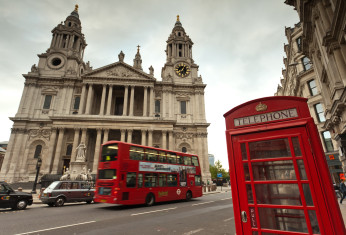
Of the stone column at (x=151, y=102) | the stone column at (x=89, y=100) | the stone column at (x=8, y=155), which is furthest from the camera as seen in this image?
the stone column at (x=151, y=102)

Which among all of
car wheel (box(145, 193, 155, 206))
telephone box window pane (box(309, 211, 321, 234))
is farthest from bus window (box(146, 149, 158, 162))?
telephone box window pane (box(309, 211, 321, 234))

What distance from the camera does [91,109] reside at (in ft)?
116

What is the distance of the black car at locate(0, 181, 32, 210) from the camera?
33.1ft

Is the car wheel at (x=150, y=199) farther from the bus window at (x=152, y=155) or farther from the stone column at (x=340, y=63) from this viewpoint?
the stone column at (x=340, y=63)

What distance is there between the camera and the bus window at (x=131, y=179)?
11547 millimetres

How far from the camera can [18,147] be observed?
30.3 metres

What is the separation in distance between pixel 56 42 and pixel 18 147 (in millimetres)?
22893

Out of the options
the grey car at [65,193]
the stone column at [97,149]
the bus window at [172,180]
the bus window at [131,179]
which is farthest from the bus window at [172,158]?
the stone column at [97,149]

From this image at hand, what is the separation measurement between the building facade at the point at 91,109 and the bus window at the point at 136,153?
1756cm

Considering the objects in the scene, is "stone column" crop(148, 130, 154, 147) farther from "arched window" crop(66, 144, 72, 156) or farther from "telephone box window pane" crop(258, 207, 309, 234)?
"telephone box window pane" crop(258, 207, 309, 234)

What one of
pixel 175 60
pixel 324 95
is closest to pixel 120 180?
pixel 324 95

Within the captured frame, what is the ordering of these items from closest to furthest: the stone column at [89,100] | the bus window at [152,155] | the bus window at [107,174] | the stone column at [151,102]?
the bus window at [107,174] → the bus window at [152,155] → the stone column at [89,100] → the stone column at [151,102]

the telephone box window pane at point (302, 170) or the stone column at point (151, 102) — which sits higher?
the stone column at point (151, 102)

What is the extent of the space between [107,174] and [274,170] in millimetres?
10547
